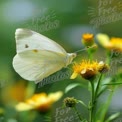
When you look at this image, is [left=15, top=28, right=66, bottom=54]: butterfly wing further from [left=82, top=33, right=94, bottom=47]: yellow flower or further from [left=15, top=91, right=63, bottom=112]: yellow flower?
[left=15, top=91, right=63, bottom=112]: yellow flower

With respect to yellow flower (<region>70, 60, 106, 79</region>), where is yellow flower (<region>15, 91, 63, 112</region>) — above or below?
below

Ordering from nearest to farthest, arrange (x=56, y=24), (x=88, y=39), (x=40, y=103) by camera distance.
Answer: (x=40, y=103) < (x=88, y=39) < (x=56, y=24)

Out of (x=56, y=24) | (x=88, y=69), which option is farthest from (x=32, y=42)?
(x=56, y=24)

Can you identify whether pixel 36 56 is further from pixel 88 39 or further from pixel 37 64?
pixel 88 39

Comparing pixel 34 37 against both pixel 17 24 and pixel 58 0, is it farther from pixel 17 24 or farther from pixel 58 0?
pixel 58 0

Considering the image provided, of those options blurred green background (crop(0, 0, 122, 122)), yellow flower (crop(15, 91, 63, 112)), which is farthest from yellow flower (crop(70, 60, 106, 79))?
blurred green background (crop(0, 0, 122, 122))

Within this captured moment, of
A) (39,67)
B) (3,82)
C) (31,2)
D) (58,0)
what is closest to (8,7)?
(31,2)
